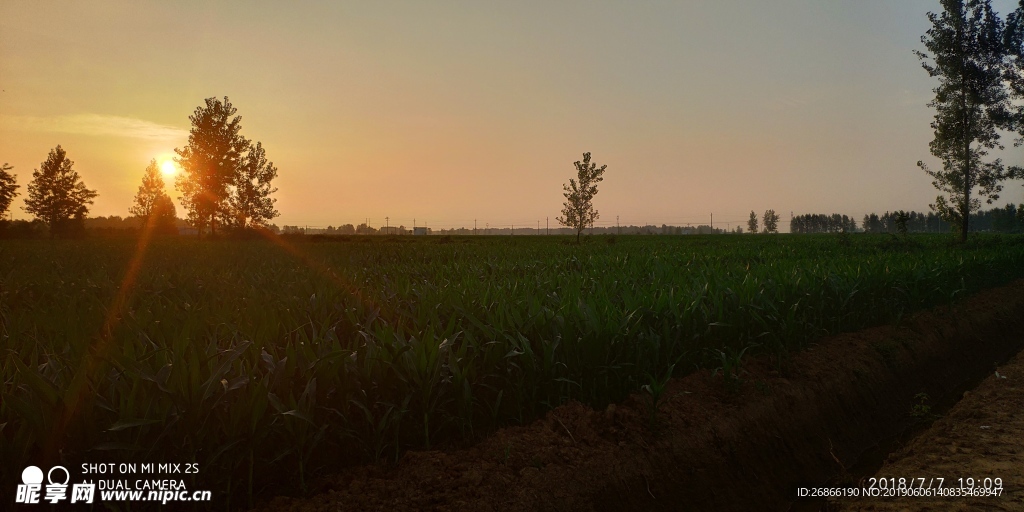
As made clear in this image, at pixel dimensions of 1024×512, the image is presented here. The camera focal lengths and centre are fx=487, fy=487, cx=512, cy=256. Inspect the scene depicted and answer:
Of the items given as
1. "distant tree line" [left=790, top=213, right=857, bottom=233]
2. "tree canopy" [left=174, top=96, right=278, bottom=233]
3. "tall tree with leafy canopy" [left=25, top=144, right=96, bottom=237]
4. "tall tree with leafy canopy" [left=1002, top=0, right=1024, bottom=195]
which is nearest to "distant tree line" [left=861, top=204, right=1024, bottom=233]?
"distant tree line" [left=790, top=213, right=857, bottom=233]

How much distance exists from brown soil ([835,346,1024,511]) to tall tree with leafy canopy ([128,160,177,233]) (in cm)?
8550

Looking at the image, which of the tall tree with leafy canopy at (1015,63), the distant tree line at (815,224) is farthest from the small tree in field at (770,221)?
the tall tree with leafy canopy at (1015,63)

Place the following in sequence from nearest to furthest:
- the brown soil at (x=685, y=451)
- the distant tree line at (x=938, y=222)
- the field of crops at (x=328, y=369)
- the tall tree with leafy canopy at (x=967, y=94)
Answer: the field of crops at (x=328, y=369)
the brown soil at (x=685, y=451)
the tall tree with leafy canopy at (x=967, y=94)
the distant tree line at (x=938, y=222)

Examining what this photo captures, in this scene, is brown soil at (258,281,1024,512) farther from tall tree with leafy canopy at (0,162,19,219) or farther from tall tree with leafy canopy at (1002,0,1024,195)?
tall tree with leafy canopy at (0,162,19,219)

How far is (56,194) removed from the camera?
63.2 metres

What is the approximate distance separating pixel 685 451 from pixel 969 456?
2.43 meters

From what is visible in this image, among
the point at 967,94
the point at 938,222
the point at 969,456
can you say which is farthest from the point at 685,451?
the point at 938,222

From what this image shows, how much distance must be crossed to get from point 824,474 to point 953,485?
0.87 metres

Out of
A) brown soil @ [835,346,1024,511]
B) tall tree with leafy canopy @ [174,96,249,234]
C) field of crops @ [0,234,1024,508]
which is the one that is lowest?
brown soil @ [835,346,1024,511]

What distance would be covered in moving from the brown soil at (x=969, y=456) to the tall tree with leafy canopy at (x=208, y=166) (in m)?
54.7

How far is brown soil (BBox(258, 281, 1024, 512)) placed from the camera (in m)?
2.78

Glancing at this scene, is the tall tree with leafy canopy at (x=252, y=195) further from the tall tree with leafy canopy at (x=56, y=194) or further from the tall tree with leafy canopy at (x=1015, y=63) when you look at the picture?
the tall tree with leafy canopy at (x=1015, y=63)

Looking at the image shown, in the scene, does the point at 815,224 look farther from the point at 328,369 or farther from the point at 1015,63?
the point at 328,369

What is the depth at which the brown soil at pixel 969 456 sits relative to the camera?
3260mm
